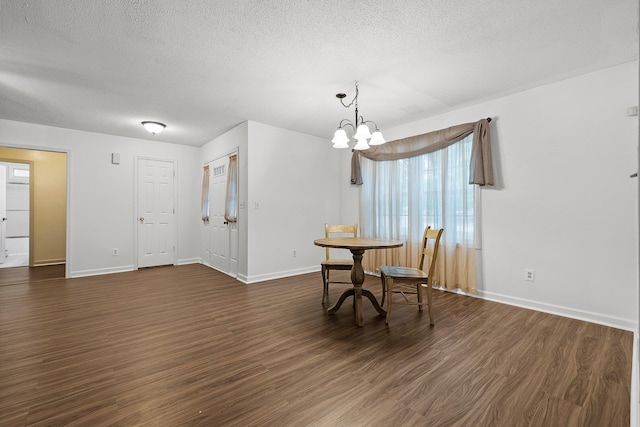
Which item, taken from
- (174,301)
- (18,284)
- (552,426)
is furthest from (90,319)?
(552,426)

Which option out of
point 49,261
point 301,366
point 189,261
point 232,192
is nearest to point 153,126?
point 232,192

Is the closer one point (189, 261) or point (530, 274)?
point (530, 274)

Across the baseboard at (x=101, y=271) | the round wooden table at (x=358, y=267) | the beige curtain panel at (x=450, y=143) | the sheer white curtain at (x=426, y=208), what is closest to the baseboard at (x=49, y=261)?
the baseboard at (x=101, y=271)

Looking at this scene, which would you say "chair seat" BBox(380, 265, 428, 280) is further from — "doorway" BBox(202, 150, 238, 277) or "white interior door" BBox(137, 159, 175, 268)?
"white interior door" BBox(137, 159, 175, 268)

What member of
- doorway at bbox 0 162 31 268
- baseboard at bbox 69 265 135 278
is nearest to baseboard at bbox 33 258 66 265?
doorway at bbox 0 162 31 268

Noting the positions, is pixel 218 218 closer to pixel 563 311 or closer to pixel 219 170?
pixel 219 170

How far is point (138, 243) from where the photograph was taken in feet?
17.2

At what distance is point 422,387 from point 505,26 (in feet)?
8.75

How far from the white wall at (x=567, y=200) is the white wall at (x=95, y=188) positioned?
595 cm

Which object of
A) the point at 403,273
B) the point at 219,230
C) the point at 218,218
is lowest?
the point at 403,273

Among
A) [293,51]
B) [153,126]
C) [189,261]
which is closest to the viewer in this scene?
[293,51]

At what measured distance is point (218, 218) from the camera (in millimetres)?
5219

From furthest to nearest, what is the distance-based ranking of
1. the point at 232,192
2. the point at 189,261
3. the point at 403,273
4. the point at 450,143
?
the point at 189,261 < the point at 232,192 < the point at 450,143 < the point at 403,273

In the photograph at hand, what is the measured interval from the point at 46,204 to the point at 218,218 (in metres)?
3.81
